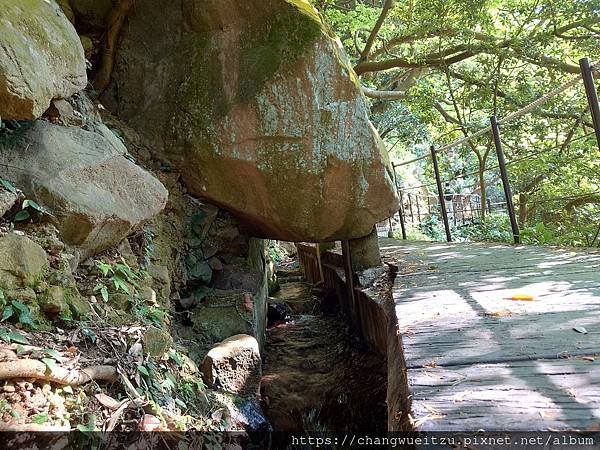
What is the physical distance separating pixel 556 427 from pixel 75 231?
2296 mm

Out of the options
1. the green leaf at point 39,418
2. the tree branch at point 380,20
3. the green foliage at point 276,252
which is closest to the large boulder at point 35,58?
the green leaf at point 39,418

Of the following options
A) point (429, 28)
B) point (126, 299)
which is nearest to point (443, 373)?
point (126, 299)

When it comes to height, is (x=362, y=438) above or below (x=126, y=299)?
below

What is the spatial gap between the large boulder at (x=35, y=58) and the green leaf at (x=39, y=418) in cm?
141

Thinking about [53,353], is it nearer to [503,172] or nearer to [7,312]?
[7,312]

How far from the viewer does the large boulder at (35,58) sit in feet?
6.77

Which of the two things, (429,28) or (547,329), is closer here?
(547,329)

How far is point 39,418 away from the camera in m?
1.54

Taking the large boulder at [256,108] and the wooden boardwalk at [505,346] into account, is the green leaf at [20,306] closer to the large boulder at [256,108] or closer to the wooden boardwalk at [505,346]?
the wooden boardwalk at [505,346]

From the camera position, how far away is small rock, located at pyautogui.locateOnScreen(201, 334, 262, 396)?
10.1ft

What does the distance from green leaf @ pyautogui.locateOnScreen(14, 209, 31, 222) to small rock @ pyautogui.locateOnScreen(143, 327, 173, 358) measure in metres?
0.83

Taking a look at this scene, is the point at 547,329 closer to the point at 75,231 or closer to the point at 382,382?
the point at 382,382

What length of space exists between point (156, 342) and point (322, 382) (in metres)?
2.04

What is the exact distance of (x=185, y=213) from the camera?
163 inches
